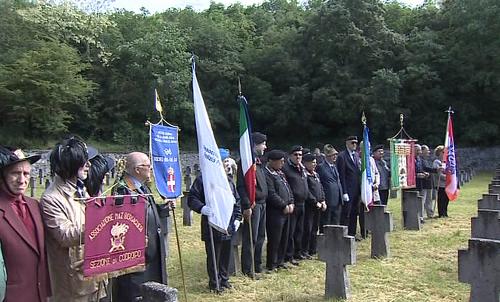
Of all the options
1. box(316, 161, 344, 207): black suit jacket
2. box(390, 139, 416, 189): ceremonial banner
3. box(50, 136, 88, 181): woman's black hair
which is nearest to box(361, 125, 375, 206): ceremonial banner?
box(316, 161, 344, 207): black suit jacket

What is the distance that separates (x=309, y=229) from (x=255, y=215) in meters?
1.67

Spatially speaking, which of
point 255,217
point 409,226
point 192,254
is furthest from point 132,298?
point 409,226

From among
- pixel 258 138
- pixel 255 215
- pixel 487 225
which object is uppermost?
pixel 258 138

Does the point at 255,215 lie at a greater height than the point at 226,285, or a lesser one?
greater

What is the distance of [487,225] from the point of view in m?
7.88

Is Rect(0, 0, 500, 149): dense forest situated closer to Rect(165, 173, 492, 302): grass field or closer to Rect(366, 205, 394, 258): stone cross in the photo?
Rect(165, 173, 492, 302): grass field

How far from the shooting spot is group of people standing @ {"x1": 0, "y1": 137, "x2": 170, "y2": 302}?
3.38m

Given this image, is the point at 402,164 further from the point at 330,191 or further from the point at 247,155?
the point at 247,155

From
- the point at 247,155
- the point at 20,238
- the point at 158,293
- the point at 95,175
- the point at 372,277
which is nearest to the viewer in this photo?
the point at 158,293

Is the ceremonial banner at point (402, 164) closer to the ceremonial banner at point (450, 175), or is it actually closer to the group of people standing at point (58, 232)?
the ceremonial banner at point (450, 175)

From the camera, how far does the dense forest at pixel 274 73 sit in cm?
3491

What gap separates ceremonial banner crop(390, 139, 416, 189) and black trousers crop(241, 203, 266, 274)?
15.2 ft

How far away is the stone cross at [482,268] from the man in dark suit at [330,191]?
4340 mm

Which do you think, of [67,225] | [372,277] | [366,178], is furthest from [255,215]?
[67,225]
